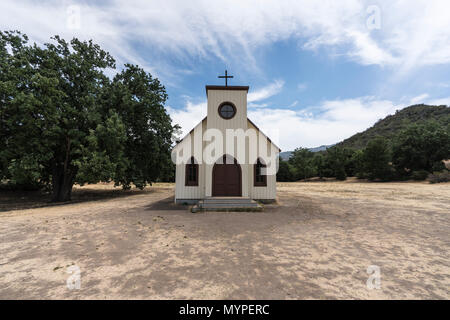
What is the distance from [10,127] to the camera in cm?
1234

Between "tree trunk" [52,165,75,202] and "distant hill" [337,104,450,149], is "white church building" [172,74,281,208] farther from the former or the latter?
"distant hill" [337,104,450,149]

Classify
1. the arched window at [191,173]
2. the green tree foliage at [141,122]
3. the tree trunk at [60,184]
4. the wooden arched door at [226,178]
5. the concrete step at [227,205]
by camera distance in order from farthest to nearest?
the green tree foliage at [141,122] → the tree trunk at [60,184] → the arched window at [191,173] → the wooden arched door at [226,178] → the concrete step at [227,205]

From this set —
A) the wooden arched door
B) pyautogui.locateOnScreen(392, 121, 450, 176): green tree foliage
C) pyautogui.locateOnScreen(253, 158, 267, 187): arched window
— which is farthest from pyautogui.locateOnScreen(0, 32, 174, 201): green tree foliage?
pyautogui.locateOnScreen(392, 121, 450, 176): green tree foliage

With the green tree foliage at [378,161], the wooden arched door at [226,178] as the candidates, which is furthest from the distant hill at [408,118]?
the wooden arched door at [226,178]

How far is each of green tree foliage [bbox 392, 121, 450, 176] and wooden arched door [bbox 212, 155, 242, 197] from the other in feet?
121

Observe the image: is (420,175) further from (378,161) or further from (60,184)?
(60,184)

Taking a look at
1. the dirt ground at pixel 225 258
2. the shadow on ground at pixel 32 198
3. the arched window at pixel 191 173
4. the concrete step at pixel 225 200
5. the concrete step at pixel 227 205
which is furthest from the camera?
the shadow on ground at pixel 32 198

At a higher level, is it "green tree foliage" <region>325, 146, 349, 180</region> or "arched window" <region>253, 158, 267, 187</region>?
"green tree foliage" <region>325, 146, 349, 180</region>

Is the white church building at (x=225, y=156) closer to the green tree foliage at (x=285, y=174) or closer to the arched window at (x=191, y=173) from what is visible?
the arched window at (x=191, y=173)

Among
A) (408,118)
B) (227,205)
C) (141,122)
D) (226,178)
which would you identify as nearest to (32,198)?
(141,122)

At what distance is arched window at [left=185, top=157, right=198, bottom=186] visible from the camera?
43.0 feet

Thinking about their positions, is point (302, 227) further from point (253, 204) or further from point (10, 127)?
point (10, 127)

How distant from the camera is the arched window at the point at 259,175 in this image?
13309mm
